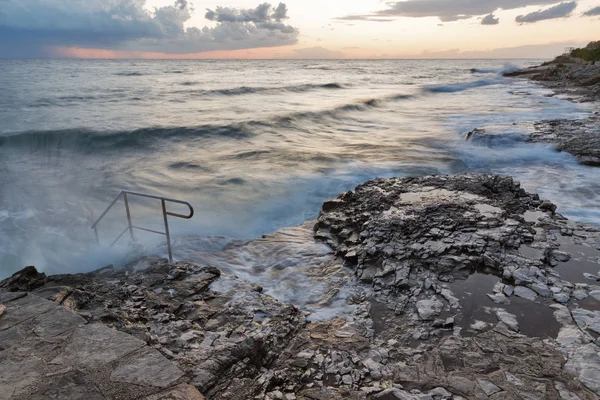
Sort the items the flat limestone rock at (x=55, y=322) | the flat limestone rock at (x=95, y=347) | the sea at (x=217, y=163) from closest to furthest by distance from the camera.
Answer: the flat limestone rock at (x=95, y=347)
the flat limestone rock at (x=55, y=322)
the sea at (x=217, y=163)

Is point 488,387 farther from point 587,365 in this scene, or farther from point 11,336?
point 11,336

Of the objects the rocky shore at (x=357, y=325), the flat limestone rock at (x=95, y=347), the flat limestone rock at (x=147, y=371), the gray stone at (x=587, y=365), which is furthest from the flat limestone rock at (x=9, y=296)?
the gray stone at (x=587, y=365)

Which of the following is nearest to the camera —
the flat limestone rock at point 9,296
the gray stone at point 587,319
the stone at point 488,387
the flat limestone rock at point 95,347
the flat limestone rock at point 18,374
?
the flat limestone rock at point 18,374

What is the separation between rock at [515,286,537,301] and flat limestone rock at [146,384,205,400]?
3956 mm

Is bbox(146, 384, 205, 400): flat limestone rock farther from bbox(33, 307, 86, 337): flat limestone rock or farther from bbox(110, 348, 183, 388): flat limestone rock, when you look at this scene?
bbox(33, 307, 86, 337): flat limestone rock

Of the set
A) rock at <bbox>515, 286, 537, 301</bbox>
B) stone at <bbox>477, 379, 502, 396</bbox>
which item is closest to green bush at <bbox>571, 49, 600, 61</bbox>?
rock at <bbox>515, 286, 537, 301</bbox>

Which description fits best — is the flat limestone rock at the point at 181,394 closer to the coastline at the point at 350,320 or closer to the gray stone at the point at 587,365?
the coastline at the point at 350,320

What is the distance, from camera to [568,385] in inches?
129

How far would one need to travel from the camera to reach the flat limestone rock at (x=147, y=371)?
109 inches

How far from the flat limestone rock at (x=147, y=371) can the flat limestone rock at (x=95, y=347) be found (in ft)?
0.45

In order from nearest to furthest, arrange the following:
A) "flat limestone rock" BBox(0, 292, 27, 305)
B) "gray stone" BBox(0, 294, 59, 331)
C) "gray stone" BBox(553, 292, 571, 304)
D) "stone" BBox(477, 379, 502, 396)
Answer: "stone" BBox(477, 379, 502, 396), "gray stone" BBox(0, 294, 59, 331), "flat limestone rock" BBox(0, 292, 27, 305), "gray stone" BBox(553, 292, 571, 304)

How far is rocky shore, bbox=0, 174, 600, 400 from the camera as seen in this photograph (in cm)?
307

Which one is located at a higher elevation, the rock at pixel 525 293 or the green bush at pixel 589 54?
the green bush at pixel 589 54

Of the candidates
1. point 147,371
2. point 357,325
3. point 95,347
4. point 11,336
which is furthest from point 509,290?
point 11,336
